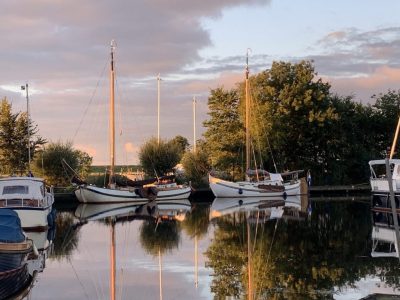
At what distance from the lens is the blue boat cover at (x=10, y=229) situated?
641 inches

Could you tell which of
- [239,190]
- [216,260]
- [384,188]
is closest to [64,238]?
[216,260]

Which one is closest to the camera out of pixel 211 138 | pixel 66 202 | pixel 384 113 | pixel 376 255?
pixel 376 255

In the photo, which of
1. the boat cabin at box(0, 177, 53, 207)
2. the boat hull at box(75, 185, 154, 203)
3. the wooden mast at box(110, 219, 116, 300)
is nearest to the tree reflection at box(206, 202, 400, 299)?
the wooden mast at box(110, 219, 116, 300)

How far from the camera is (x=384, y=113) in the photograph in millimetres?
75562

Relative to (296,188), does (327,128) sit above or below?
above

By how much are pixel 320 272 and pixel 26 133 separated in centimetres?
4483

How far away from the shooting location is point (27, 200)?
29266 mm

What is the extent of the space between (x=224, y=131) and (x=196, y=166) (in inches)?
223

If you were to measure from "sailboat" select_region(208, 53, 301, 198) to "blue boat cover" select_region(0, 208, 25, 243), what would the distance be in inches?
1536

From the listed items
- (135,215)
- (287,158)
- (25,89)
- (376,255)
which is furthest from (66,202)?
(376,255)

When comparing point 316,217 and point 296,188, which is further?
point 296,188

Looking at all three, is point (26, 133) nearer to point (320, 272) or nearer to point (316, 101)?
point (316, 101)

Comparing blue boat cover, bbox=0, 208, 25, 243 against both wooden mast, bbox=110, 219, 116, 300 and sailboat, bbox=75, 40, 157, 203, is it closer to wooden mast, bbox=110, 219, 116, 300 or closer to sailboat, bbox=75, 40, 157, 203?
wooden mast, bbox=110, 219, 116, 300

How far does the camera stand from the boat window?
29.8m
